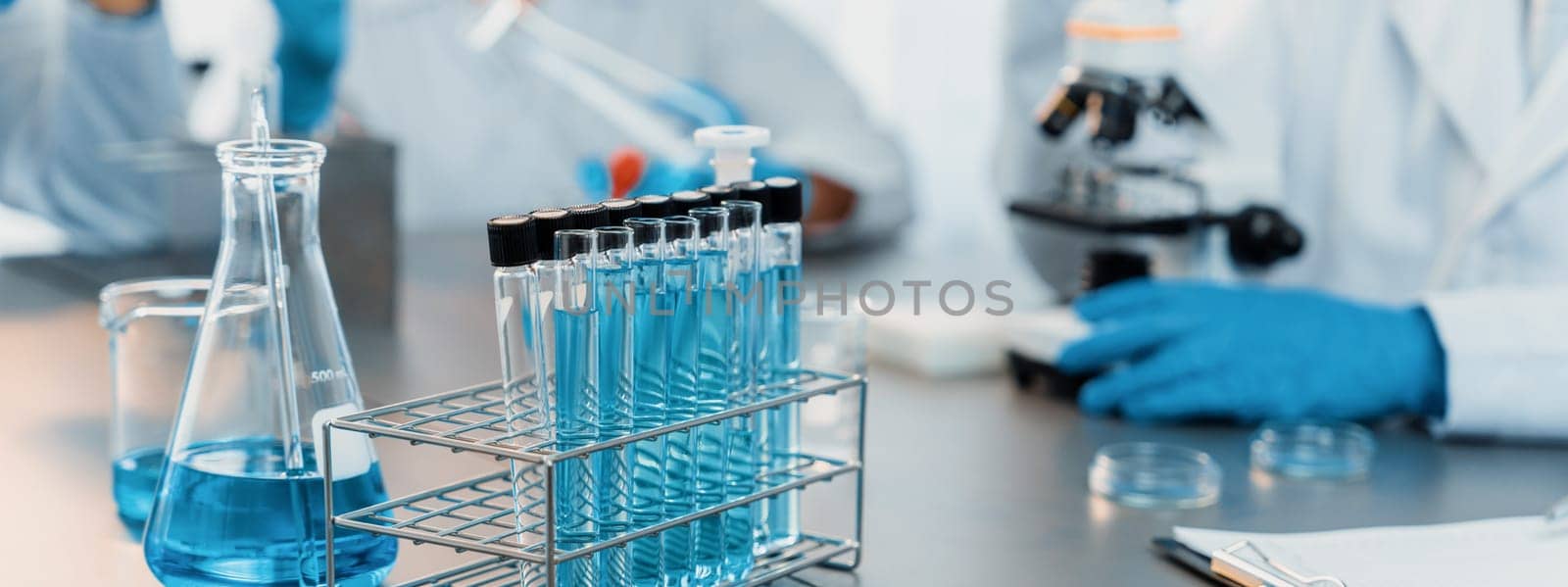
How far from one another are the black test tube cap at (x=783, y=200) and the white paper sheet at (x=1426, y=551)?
424mm

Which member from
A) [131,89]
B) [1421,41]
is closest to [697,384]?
[1421,41]

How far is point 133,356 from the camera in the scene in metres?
1.24

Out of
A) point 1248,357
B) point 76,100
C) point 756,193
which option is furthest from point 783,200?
point 76,100

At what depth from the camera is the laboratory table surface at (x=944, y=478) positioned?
1181mm

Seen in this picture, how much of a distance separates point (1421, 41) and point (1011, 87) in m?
0.62

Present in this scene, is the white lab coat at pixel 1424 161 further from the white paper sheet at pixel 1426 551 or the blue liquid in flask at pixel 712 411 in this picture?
the blue liquid in flask at pixel 712 411

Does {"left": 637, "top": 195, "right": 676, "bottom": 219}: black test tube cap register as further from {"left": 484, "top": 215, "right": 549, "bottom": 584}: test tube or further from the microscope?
the microscope

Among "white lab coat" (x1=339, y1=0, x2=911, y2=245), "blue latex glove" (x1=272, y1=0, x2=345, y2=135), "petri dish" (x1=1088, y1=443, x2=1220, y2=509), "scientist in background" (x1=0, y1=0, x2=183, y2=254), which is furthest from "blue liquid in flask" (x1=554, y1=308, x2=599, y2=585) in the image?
"white lab coat" (x1=339, y1=0, x2=911, y2=245)

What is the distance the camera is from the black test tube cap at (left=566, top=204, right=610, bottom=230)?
35.0 inches

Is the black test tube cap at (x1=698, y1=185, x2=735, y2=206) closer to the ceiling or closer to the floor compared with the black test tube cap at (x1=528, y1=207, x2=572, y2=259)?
closer to the ceiling

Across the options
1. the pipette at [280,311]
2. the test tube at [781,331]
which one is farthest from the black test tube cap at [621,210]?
the pipette at [280,311]

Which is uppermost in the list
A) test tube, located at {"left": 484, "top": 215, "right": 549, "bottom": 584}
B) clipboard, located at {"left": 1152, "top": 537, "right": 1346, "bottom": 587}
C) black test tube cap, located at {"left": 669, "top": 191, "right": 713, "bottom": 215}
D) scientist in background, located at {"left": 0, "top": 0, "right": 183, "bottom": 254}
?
scientist in background, located at {"left": 0, "top": 0, "right": 183, "bottom": 254}

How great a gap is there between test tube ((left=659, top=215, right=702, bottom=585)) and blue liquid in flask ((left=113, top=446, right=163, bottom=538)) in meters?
0.52

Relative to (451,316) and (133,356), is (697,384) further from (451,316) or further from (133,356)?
(451,316)
